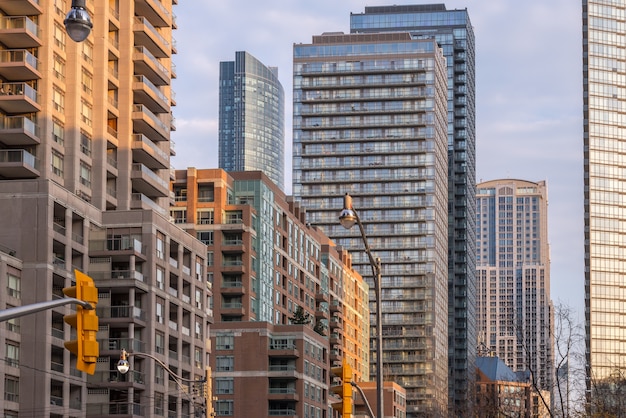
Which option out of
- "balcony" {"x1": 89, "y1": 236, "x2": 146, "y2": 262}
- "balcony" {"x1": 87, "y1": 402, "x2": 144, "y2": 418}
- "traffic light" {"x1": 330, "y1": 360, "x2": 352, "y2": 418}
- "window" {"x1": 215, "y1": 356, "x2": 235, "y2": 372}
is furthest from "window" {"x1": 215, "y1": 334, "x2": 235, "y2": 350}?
"traffic light" {"x1": 330, "y1": 360, "x2": 352, "y2": 418}

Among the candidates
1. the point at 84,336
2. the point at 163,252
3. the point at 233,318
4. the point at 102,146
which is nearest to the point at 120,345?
the point at 163,252

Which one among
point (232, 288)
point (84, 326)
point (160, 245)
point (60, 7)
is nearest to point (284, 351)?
point (232, 288)

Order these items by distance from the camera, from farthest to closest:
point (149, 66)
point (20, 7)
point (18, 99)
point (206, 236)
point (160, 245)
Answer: point (206, 236), point (149, 66), point (160, 245), point (20, 7), point (18, 99)

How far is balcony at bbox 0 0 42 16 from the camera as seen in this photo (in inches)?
3871

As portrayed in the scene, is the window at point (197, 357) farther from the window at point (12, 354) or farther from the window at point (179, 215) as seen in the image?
the window at point (179, 215)

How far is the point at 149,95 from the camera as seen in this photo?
115125 millimetres

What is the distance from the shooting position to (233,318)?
479ft

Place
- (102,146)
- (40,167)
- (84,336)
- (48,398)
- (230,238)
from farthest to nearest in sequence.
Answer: (230,238) < (102,146) < (40,167) < (48,398) < (84,336)

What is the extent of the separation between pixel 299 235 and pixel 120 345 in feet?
216

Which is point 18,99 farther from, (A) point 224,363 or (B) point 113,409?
(A) point 224,363

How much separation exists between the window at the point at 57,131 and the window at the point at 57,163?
1053mm

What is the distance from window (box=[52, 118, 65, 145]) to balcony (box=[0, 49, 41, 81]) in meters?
3.98

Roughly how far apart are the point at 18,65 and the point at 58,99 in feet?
22.5

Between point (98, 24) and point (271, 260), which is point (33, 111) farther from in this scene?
point (271, 260)
